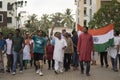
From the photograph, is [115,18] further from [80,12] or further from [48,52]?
[80,12]

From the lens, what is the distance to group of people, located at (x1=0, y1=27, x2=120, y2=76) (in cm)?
1733

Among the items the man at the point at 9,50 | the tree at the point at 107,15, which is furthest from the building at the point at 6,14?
the man at the point at 9,50

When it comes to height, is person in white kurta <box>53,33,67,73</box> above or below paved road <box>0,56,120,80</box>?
above

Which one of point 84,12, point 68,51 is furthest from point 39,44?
point 84,12

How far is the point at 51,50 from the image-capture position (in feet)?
66.4

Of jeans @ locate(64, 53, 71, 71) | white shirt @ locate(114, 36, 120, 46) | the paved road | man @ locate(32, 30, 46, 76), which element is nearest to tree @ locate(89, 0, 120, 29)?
white shirt @ locate(114, 36, 120, 46)

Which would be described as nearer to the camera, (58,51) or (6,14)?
(58,51)

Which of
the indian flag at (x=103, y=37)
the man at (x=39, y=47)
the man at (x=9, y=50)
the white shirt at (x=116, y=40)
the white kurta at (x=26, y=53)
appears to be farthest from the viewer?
the white kurta at (x=26, y=53)

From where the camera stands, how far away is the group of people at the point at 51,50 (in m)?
17.3

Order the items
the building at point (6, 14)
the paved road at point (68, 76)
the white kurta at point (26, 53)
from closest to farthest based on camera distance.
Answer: the paved road at point (68, 76), the white kurta at point (26, 53), the building at point (6, 14)

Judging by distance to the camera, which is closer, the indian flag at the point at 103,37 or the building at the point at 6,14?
the indian flag at the point at 103,37

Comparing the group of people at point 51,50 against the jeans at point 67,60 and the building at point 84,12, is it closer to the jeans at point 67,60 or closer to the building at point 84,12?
the jeans at point 67,60

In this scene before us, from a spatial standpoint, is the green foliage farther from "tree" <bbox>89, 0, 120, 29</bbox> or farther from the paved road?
the paved road

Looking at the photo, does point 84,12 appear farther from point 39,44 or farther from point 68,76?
point 68,76
